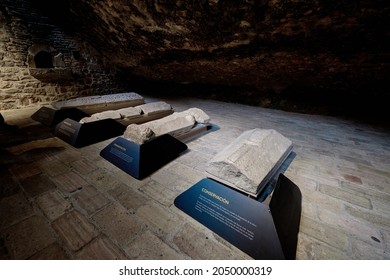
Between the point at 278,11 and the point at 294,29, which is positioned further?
the point at 294,29

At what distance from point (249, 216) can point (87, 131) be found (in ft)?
9.24

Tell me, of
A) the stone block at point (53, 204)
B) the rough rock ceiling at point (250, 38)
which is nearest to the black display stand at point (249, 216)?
the stone block at point (53, 204)

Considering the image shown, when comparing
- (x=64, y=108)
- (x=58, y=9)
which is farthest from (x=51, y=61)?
(x=64, y=108)

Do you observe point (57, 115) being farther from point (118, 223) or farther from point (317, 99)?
point (317, 99)

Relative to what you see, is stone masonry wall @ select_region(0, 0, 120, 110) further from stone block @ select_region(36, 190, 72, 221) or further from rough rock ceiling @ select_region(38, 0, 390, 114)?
stone block @ select_region(36, 190, 72, 221)

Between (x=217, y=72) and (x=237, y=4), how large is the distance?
2.86 m

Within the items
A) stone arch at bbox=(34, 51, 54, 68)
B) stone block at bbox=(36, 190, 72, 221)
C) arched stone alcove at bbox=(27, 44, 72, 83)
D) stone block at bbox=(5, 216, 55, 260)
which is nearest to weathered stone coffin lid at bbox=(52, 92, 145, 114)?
arched stone alcove at bbox=(27, 44, 72, 83)

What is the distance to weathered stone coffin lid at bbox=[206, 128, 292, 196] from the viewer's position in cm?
169

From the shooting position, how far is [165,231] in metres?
1.52

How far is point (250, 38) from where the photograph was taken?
4117 millimetres

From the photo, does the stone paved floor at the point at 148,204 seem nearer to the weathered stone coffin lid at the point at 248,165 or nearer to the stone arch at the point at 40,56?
the weathered stone coffin lid at the point at 248,165

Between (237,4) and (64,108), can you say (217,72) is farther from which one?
(64,108)

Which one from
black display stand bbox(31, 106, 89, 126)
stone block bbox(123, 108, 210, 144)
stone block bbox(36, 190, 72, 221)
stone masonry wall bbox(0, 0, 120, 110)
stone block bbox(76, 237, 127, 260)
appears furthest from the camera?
stone masonry wall bbox(0, 0, 120, 110)

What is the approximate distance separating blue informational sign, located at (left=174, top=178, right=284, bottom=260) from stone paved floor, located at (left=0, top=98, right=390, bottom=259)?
0.07m
